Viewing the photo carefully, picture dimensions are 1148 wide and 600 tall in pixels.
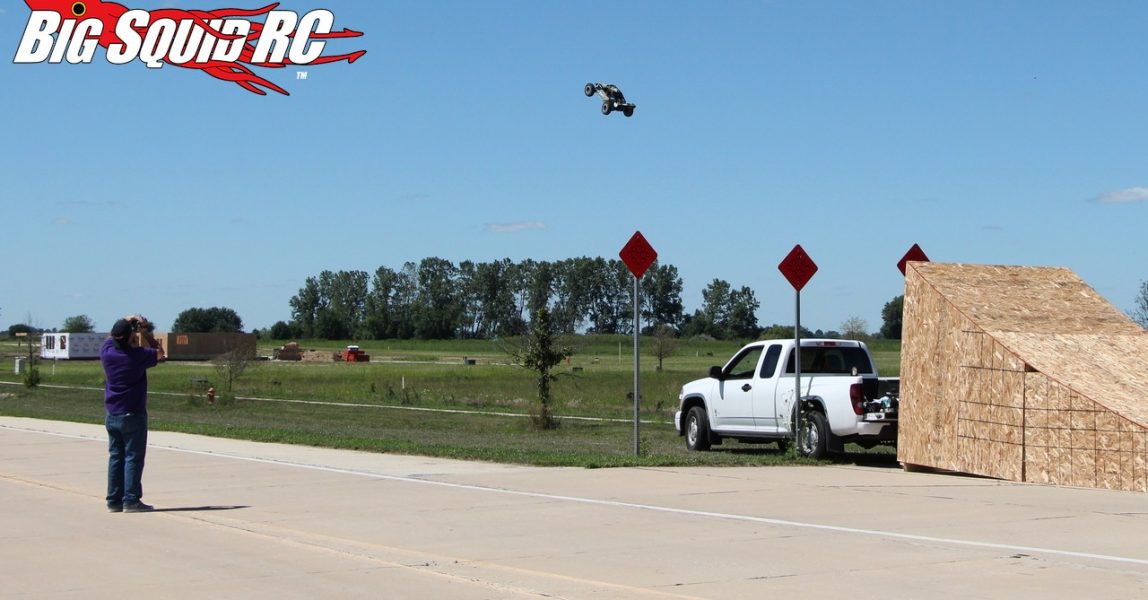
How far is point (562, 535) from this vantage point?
37.2 feet

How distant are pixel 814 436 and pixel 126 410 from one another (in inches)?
398

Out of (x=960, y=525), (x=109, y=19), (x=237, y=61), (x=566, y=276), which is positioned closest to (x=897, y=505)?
(x=960, y=525)

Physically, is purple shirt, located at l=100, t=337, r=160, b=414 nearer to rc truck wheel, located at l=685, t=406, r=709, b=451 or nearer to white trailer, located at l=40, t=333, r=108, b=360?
rc truck wheel, located at l=685, t=406, r=709, b=451

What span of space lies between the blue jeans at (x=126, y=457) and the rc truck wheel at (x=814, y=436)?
9778 mm

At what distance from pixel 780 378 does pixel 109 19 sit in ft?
58.0

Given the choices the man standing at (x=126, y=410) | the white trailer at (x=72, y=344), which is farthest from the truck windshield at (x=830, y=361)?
the white trailer at (x=72, y=344)

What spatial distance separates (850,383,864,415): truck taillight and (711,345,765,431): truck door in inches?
93.4

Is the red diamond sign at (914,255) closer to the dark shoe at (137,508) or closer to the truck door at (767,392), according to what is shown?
the truck door at (767,392)

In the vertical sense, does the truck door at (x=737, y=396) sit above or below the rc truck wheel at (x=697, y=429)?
above

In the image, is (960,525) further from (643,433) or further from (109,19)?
(109,19)

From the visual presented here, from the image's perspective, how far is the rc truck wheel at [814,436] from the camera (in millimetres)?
19047

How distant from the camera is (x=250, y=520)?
12.5 m

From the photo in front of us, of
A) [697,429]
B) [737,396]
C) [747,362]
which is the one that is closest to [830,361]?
[737,396]

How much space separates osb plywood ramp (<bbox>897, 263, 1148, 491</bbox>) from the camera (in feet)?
49.6
